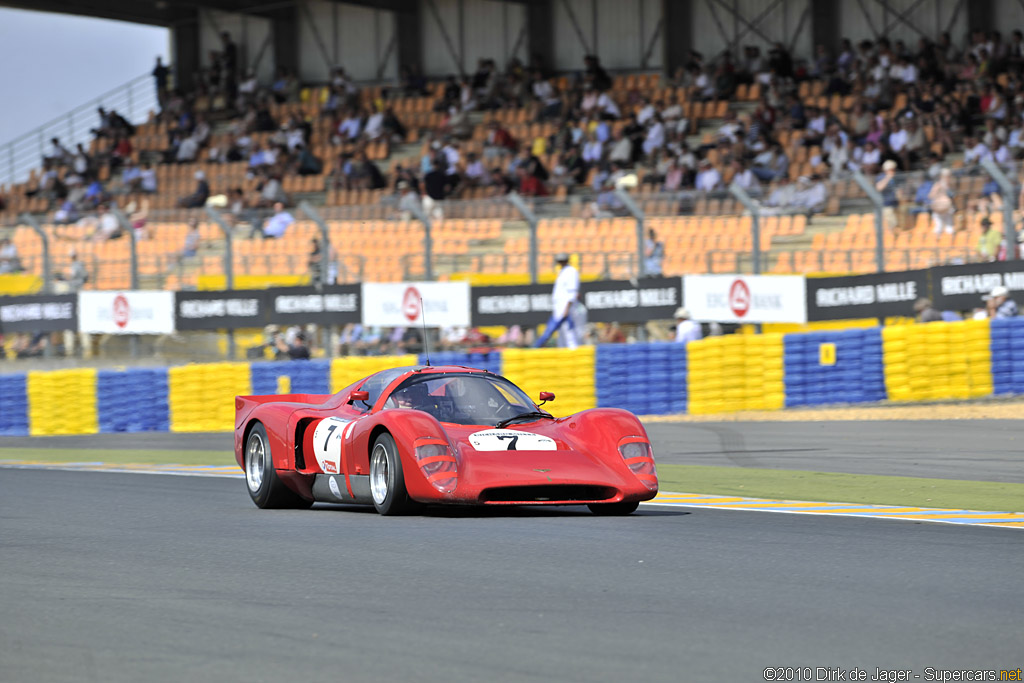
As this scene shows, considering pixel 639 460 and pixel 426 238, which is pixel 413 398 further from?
pixel 426 238

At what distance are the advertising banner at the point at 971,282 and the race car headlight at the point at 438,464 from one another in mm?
10911

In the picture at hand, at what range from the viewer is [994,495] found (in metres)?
9.79

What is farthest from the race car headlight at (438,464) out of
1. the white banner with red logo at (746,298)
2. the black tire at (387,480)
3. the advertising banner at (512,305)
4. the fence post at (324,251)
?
the fence post at (324,251)

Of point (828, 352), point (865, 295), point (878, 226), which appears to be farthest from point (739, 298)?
point (828, 352)

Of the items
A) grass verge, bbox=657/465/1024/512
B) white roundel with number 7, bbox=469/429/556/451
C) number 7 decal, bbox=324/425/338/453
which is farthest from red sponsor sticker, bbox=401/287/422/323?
white roundel with number 7, bbox=469/429/556/451

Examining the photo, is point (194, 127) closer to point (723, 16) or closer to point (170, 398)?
point (723, 16)

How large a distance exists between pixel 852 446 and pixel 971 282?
528 centimetres

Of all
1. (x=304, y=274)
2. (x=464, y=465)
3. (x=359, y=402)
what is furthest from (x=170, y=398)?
(x=464, y=465)

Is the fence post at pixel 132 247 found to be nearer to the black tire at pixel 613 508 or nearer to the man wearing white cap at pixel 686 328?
the man wearing white cap at pixel 686 328

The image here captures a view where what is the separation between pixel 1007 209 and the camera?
1753cm

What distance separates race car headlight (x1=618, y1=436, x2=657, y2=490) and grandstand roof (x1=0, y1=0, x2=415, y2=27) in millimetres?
30413

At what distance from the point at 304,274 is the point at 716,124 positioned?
32.9 ft

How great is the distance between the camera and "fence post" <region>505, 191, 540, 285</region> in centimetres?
2033

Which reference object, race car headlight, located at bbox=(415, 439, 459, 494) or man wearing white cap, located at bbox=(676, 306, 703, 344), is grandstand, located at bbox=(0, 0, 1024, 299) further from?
race car headlight, located at bbox=(415, 439, 459, 494)
